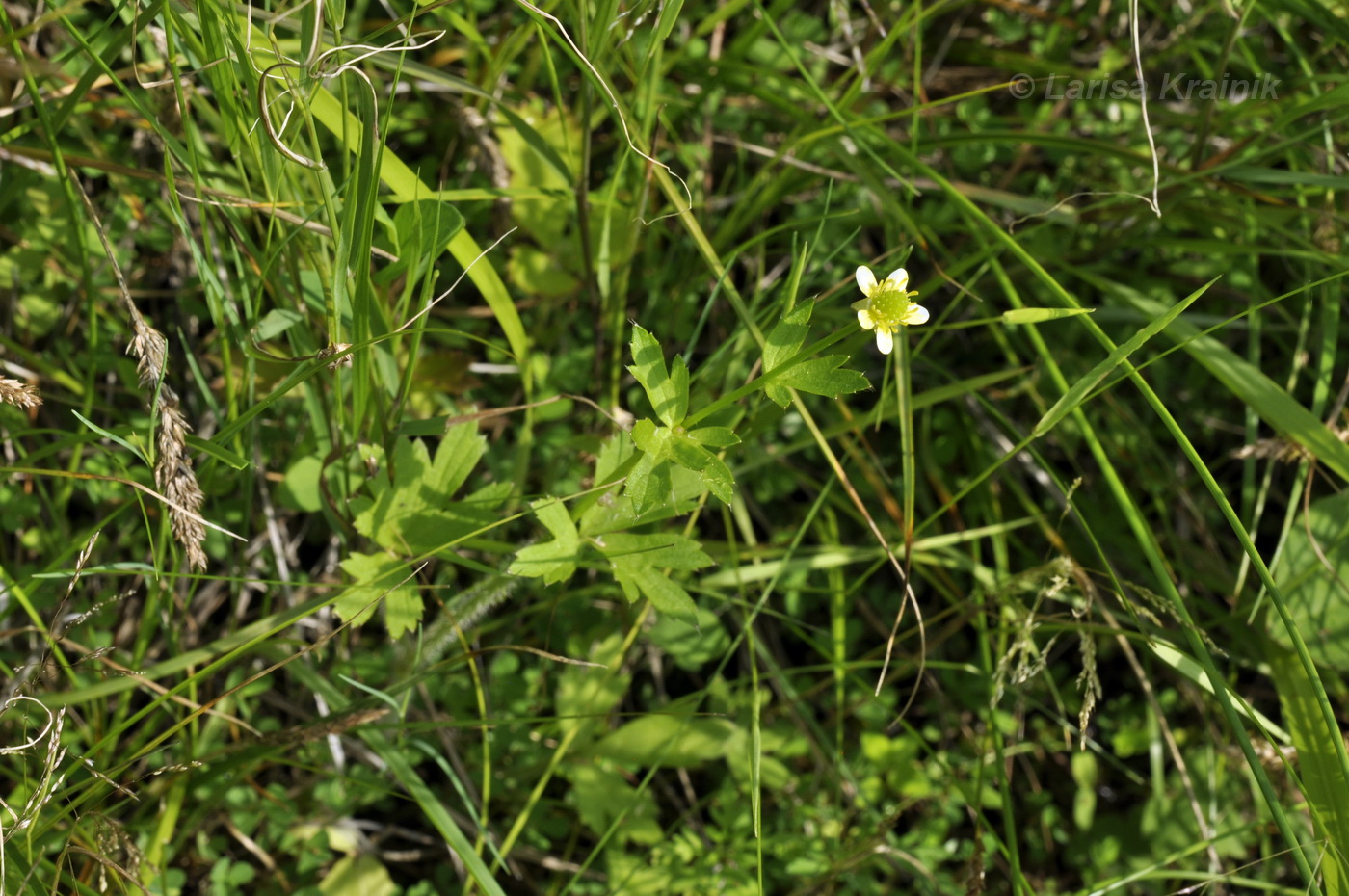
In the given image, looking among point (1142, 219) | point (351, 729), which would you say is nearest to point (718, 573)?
point (351, 729)

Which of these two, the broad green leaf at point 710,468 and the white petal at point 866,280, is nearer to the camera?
the broad green leaf at point 710,468

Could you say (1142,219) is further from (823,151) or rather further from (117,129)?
(117,129)

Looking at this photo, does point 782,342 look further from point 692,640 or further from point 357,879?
point 357,879

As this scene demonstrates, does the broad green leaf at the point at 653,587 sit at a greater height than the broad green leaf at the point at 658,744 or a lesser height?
greater

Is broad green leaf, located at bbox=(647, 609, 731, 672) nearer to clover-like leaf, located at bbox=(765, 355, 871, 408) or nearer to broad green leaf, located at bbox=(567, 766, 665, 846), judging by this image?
broad green leaf, located at bbox=(567, 766, 665, 846)

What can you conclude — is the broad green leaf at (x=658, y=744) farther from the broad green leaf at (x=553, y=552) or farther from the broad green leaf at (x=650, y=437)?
the broad green leaf at (x=650, y=437)

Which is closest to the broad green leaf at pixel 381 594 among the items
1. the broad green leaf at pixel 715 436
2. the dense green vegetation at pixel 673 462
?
the dense green vegetation at pixel 673 462
